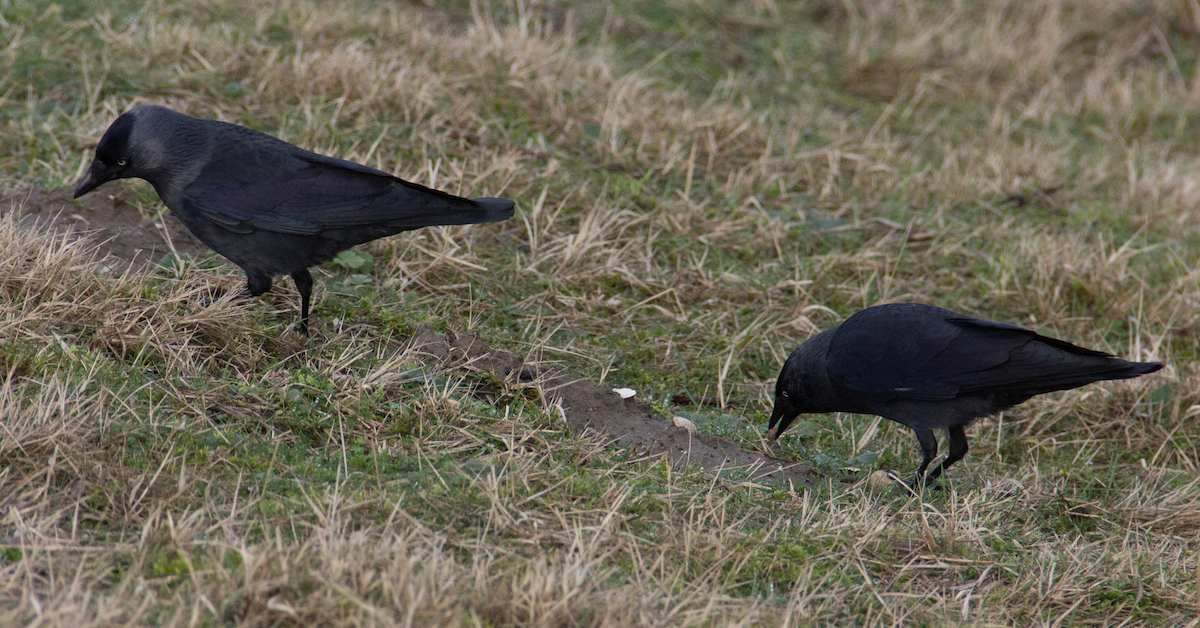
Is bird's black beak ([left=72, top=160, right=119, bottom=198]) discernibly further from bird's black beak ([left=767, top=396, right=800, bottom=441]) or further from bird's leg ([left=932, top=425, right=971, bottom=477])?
bird's leg ([left=932, top=425, right=971, bottom=477])

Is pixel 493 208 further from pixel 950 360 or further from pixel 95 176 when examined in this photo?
pixel 950 360

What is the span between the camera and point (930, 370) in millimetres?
4324

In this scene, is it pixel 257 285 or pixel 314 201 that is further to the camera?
pixel 257 285

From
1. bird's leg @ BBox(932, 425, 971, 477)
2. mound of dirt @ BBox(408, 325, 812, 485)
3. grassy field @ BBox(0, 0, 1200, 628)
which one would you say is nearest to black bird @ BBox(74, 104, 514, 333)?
grassy field @ BBox(0, 0, 1200, 628)

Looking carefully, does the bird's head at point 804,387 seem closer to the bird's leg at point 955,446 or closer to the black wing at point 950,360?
the black wing at point 950,360

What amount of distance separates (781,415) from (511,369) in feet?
4.26

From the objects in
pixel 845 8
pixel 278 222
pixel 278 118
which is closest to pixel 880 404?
pixel 278 222

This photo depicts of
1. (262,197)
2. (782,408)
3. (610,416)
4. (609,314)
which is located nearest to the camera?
(262,197)

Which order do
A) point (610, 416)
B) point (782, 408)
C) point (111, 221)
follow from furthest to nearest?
point (111, 221) → point (782, 408) → point (610, 416)

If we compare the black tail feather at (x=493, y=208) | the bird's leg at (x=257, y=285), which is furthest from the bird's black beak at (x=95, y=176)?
the black tail feather at (x=493, y=208)

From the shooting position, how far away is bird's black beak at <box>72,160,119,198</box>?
434cm

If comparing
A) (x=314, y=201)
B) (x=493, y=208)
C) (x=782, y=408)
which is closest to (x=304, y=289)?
(x=314, y=201)

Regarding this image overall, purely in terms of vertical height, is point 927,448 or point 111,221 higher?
point 111,221

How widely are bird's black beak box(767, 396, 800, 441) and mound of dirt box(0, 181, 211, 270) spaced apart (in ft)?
9.53
